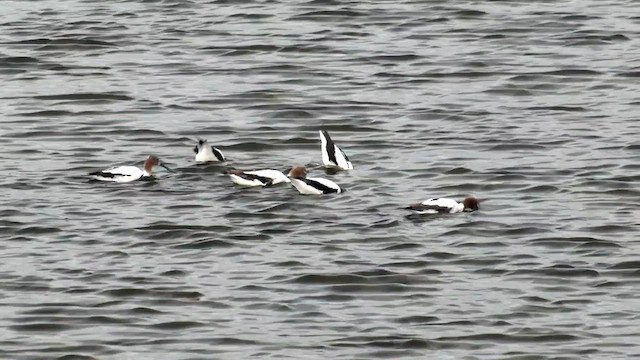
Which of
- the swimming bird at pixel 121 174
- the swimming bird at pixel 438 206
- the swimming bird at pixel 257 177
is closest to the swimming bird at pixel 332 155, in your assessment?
the swimming bird at pixel 257 177

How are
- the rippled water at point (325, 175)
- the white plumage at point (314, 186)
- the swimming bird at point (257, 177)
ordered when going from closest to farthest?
the rippled water at point (325, 175) → the white plumage at point (314, 186) → the swimming bird at point (257, 177)

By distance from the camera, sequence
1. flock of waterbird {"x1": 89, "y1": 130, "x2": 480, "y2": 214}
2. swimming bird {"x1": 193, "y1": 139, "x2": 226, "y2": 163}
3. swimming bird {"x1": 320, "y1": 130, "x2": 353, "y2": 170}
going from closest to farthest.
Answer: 1. flock of waterbird {"x1": 89, "y1": 130, "x2": 480, "y2": 214}
2. swimming bird {"x1": 193, "y1": 139, "x2": 226, "y2": 163}
3. swimming bird {"x1": 320, "y1": 130, "x2": 353, "y2": 170}

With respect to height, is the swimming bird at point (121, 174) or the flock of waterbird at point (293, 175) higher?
the swimming bird at point (121, 174)

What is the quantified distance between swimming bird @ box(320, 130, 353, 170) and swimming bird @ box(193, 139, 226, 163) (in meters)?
1.03

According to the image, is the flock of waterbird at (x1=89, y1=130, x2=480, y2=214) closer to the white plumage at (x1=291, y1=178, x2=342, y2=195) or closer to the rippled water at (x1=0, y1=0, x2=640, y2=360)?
the white plumage at (x1=291, y1=178, x2=342, y2=195)

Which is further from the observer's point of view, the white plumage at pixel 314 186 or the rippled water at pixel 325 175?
the white plumage at pixel 314 186

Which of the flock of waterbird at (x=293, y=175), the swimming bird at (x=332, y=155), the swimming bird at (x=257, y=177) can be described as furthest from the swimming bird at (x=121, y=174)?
the swimming bird at (x=332, y=155)

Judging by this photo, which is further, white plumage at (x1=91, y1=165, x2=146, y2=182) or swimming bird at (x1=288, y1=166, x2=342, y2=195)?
white plumage at (x1=91, y1=165, x2=146, y2=182)

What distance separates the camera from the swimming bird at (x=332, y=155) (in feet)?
61.4

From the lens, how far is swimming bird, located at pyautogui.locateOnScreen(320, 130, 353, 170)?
61.4 ft

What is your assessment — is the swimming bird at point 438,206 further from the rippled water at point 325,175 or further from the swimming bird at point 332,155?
the swimming bird at point 332,155

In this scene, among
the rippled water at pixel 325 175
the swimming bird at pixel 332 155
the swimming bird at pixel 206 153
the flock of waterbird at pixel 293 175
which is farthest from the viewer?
the swimming bird at pixel 332 155

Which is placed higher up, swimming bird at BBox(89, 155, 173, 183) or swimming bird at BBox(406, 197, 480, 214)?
swimming bird at BBox(89, 155, 173, 183)

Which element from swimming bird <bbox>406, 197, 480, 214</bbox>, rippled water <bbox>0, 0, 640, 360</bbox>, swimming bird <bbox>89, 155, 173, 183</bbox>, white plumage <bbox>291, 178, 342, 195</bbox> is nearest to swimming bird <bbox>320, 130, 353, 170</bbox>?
rippled water <bbox>0, 0, 640, 360</bbox>
